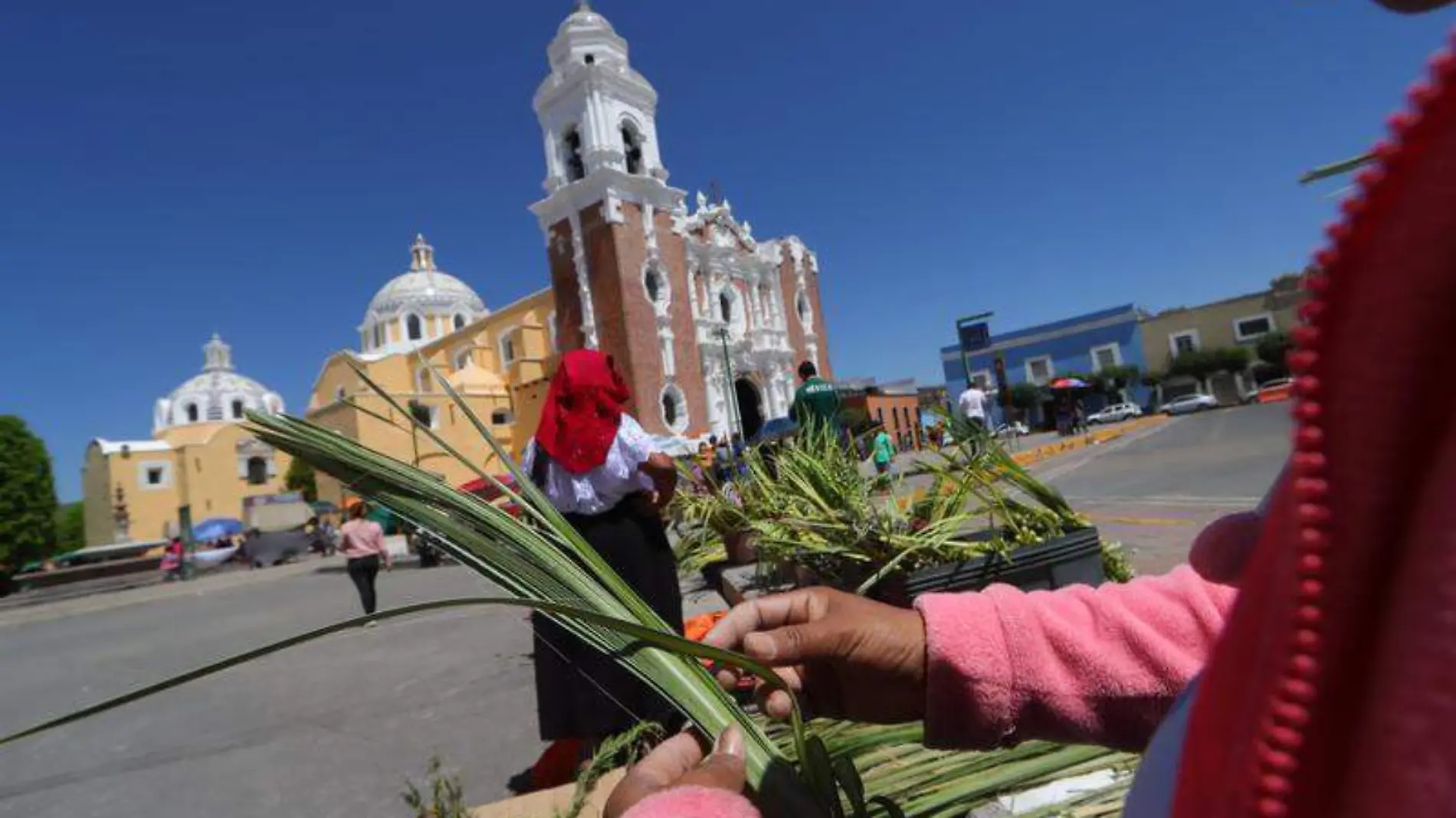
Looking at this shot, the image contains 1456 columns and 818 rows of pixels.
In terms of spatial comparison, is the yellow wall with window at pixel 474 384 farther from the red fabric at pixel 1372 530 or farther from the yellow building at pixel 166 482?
the red fabric at pixel 1372 530

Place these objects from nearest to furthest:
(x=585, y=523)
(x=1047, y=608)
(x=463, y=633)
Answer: (x=1047, y=608), (x=585, y=523), (x=463, y=633)

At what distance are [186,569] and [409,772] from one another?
24.6 metres

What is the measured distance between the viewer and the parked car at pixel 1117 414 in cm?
4038

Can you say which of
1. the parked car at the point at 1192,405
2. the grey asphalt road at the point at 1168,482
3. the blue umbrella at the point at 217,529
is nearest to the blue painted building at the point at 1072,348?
the parked car at the point at 1192,405

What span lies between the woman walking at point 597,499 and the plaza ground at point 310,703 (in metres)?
0.49

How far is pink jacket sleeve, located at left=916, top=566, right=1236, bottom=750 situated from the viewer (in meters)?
1.04

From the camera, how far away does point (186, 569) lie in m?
22.4

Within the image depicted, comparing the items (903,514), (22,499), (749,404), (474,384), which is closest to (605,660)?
(903,514)

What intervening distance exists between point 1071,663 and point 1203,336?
5224cm

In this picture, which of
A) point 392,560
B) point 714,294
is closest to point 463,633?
point 392,560

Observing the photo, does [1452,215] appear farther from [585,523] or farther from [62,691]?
[62,691]

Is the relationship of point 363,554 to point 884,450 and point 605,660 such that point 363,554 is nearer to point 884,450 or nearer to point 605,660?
point 884,450

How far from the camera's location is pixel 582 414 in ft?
10.0

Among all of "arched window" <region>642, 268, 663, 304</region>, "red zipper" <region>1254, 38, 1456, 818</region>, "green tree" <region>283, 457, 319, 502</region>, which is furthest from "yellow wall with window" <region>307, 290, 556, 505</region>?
"red zipper" <region>1254, 38, 1456, 818</region>
